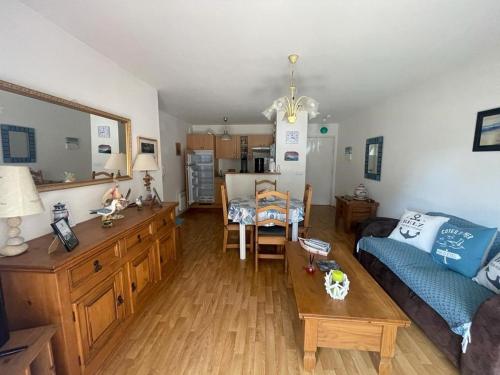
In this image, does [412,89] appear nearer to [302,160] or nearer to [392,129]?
[392,129]

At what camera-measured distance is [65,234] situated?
3.98 ft

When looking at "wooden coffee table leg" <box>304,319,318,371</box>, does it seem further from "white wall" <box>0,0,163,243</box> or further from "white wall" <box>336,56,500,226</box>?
"white wall" <box>336,56,500,226</box>

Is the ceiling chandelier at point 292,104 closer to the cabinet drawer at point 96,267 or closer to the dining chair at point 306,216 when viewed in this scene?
the dining chair at point 306,216

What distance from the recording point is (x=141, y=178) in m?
2.63

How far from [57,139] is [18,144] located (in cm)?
29

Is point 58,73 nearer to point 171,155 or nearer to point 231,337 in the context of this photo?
point 231,337

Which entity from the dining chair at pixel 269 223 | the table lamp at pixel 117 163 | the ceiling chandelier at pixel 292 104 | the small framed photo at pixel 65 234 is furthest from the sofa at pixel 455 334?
the table lamp at pixel 117 163

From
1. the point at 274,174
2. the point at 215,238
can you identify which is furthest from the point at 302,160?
the point at 215,238

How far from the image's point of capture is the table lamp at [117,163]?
2.10 metres

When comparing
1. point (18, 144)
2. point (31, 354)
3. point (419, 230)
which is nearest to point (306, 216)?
point (419, 230)

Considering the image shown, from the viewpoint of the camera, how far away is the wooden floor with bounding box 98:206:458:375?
4.64 feet

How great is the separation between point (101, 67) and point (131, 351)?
2372 millimetres

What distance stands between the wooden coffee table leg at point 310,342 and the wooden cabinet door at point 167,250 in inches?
59.6

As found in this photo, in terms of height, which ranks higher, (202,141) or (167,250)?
(202,141)
